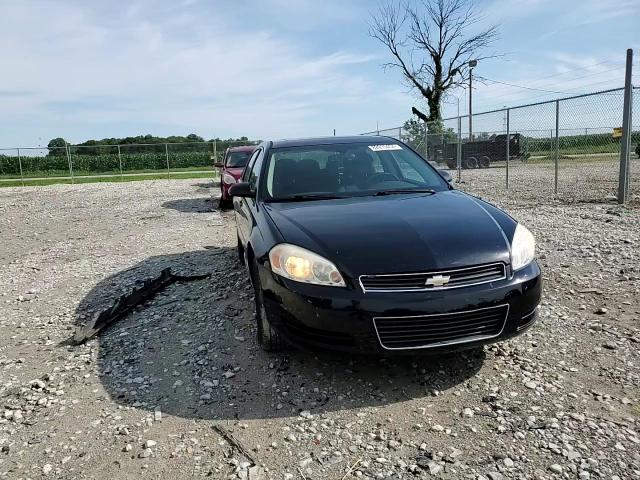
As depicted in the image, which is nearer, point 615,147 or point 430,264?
point 430,264

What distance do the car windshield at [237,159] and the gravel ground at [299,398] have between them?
8678 millimetres

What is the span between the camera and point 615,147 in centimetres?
1414

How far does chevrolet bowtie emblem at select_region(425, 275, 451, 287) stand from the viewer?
2.74m

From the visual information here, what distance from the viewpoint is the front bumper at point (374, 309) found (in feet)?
8.84

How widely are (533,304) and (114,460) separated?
8.02 feet

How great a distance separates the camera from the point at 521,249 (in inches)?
121

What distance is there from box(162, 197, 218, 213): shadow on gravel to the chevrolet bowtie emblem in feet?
32.5

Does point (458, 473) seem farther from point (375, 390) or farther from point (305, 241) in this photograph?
point (305, 241)

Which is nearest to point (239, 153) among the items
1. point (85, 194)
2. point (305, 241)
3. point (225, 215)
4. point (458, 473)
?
point (225, 215)

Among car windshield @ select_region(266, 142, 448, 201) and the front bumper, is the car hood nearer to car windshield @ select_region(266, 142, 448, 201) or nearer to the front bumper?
the front bumper

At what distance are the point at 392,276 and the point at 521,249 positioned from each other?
91 cm

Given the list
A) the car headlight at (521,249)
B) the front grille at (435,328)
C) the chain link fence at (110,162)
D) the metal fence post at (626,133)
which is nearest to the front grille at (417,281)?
the front grille at (435,328)

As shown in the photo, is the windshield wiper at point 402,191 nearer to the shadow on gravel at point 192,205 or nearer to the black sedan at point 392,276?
the black sedan at point 392,276

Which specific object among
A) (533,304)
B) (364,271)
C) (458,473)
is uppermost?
(364,271)
